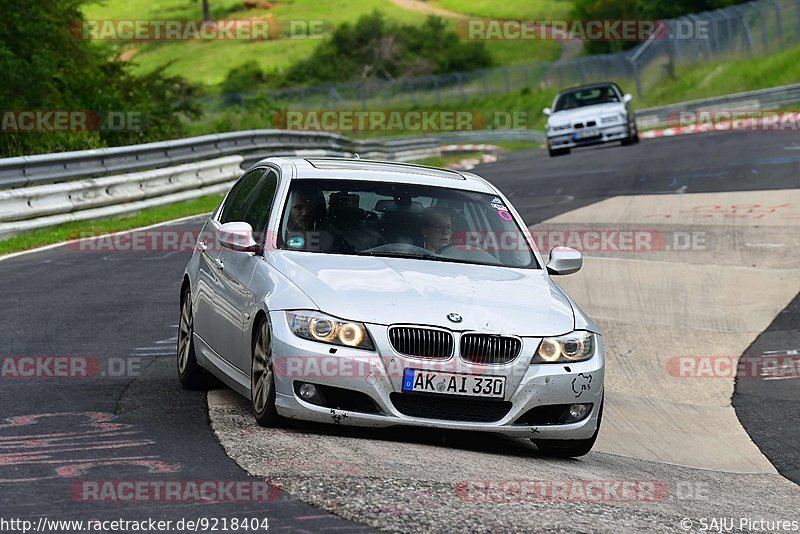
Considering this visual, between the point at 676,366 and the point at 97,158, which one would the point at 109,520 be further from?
the point at 97,158

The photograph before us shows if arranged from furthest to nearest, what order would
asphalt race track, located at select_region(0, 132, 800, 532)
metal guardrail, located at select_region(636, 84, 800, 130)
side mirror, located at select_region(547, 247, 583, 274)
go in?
metal guardrail, located at select_region(636, 84, 800, 130)
side mirror, located at select_region(547, 247, 583, 274)
asphalt race track, located at select_region(0, 132, 800, 532)

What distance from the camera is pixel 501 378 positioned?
24.7ft

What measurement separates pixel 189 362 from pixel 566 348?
2686 mm

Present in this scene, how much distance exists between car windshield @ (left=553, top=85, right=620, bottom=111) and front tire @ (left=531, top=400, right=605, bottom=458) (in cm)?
2706

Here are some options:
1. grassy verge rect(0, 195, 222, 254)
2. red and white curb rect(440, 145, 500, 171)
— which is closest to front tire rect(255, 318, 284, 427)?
grassy verge rect(0, 195, 222, 254)

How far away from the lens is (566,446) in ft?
26.5

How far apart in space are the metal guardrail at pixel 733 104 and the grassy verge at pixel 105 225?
25713 mm

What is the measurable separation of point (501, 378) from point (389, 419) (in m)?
0.63

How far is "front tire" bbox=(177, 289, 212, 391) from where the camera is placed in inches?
360

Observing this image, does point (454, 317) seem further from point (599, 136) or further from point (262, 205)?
point (599, 136)

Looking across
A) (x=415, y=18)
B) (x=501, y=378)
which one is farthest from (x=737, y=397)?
(x=415, y=18)

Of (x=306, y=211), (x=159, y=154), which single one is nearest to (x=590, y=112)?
(x=159, y=154)

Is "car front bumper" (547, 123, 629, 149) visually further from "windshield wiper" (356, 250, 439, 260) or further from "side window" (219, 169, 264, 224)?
"windshield wiper" (356, 250, 439, 260)

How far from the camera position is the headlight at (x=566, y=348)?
768 cm
